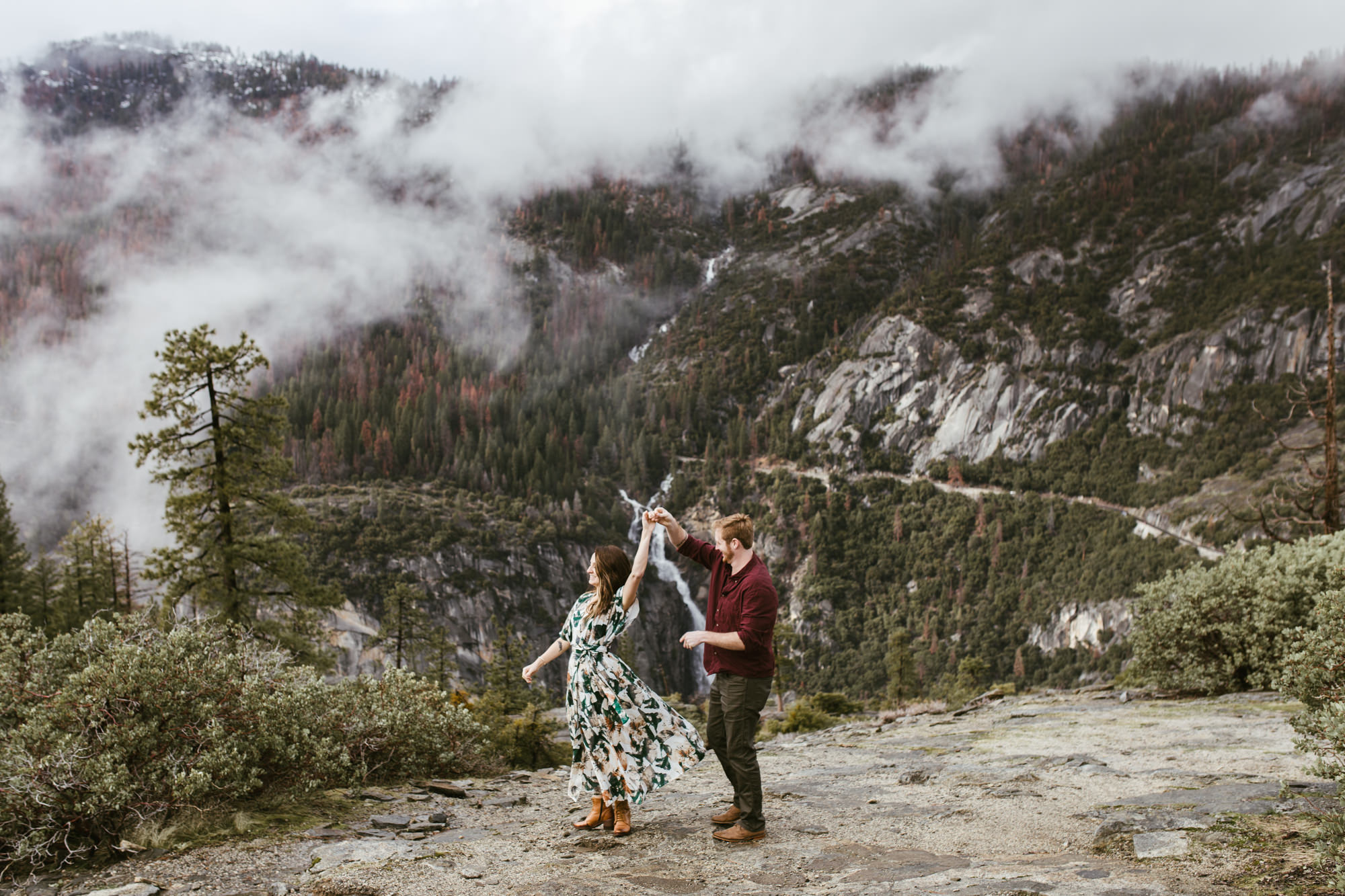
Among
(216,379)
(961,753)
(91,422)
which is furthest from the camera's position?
(91,422)

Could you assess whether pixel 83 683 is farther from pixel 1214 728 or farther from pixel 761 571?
pixel 1214 728

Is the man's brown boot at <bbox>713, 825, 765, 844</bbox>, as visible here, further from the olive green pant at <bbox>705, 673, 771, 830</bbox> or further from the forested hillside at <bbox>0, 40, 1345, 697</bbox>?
the forested hillside at <bbox>0, 40, 1345, 697</bbox>

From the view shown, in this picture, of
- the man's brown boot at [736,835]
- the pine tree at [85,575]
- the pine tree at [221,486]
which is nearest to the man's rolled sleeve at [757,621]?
the man's brown boot at [736,835]

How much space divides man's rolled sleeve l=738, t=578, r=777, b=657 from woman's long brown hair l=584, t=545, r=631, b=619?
1.16m

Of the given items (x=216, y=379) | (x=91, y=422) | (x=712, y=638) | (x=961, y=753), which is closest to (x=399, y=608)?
(x=216, y=379)

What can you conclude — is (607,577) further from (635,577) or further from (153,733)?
(153,733)

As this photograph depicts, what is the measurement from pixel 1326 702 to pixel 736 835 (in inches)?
187

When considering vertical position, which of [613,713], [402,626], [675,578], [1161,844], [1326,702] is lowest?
[675,578]

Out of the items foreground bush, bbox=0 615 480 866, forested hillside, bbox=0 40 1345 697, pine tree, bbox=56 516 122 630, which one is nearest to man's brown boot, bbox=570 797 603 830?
foreground bush, bbox=0 615 480 866

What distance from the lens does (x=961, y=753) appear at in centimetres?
1107

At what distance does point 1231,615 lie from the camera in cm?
1480

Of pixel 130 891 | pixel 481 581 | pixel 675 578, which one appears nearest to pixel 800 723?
pixel 130 891

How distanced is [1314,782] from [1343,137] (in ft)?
672

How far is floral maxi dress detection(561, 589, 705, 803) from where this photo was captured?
6.52m
